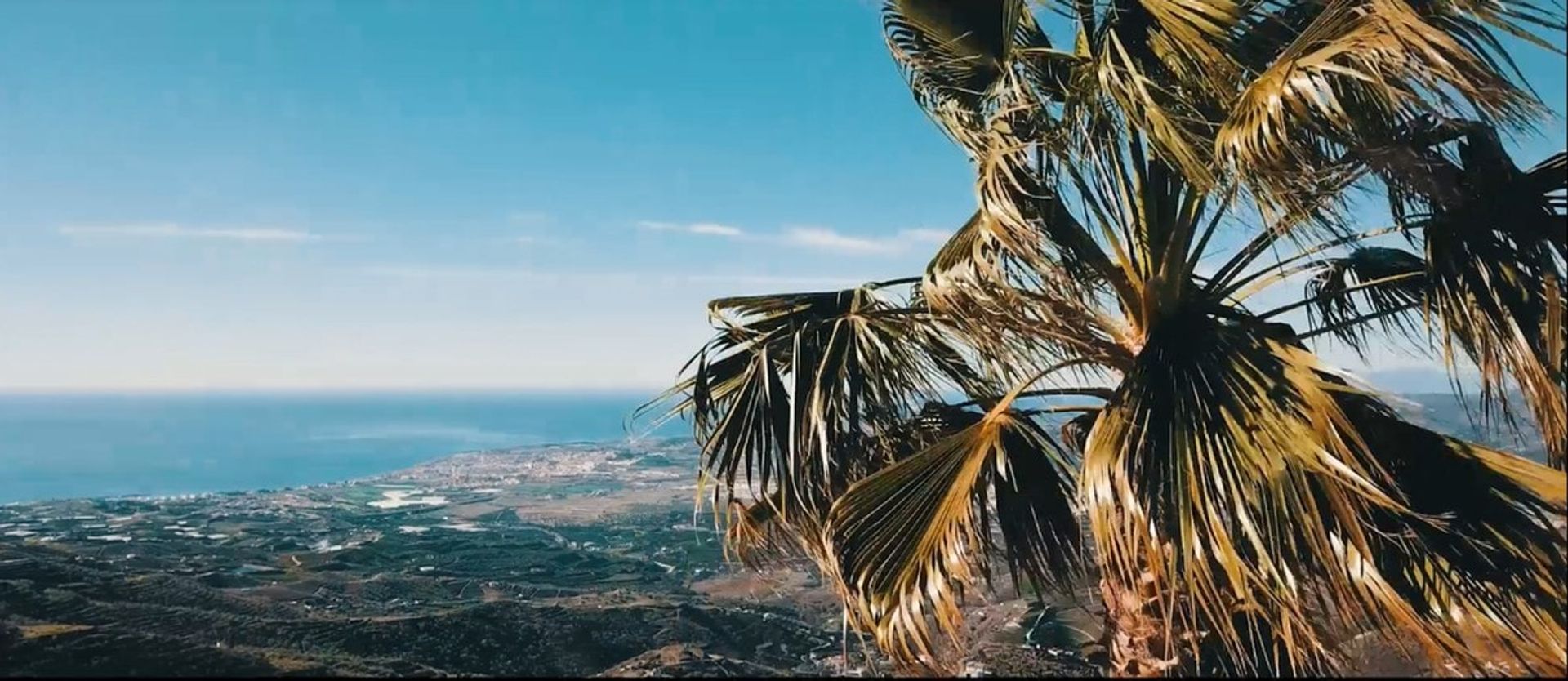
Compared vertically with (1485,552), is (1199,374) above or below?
above

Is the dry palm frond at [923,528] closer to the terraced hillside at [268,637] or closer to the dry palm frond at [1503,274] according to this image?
the terraced hillside at [268,637]

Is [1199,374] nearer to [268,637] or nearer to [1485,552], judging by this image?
[1485,552]

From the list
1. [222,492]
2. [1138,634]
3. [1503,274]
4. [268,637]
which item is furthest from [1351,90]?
[222,492]

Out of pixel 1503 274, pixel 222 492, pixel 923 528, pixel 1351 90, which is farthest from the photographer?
pixel 222 492

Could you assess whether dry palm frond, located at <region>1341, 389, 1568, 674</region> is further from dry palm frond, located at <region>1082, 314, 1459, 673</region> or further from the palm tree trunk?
the palm tree trunk

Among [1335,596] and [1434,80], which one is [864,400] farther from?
[1434,80]

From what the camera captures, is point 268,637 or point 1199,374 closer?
point 1199,374

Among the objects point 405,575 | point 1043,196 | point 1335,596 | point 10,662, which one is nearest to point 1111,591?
point 1335,596

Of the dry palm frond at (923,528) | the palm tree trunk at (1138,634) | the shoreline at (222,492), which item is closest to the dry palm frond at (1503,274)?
the palm tree trunk at (1138,634)
